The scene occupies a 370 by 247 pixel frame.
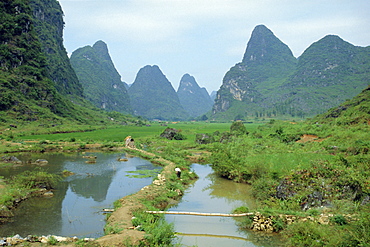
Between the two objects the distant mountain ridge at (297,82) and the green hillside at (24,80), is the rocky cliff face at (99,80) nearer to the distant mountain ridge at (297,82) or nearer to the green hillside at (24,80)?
the distant mountain ridge at (297,82)

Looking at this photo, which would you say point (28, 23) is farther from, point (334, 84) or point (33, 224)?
point (334, 84)

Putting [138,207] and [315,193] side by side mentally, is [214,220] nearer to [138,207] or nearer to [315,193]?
[138,207]

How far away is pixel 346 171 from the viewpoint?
10.0 meters

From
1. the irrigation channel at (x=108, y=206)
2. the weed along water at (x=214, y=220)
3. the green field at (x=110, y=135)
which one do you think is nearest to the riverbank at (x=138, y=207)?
the irrigation channel at (x=108, y=206)

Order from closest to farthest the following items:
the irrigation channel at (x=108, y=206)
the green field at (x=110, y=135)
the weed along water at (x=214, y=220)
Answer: the weed along water at (x=214, y=220) → the irrigation channel at (x=108, y=206) → the green field at (x=110, y=135)

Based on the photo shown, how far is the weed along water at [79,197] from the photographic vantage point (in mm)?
8500

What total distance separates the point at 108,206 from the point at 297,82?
14032 centimetres

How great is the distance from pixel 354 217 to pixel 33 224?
9.78 m

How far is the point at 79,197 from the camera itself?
39.6 ft

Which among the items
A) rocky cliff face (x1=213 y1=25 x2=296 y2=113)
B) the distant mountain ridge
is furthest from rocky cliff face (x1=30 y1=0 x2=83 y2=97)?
rocky cliff face (x1=213 y1=25 x2=296 y2=113)

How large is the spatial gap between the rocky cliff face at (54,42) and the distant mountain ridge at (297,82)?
72.4 metres

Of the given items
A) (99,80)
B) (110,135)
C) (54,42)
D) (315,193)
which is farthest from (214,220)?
(99,80)

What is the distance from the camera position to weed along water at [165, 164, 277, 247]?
7.92 m

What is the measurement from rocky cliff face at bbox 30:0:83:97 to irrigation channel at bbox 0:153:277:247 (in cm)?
6987
